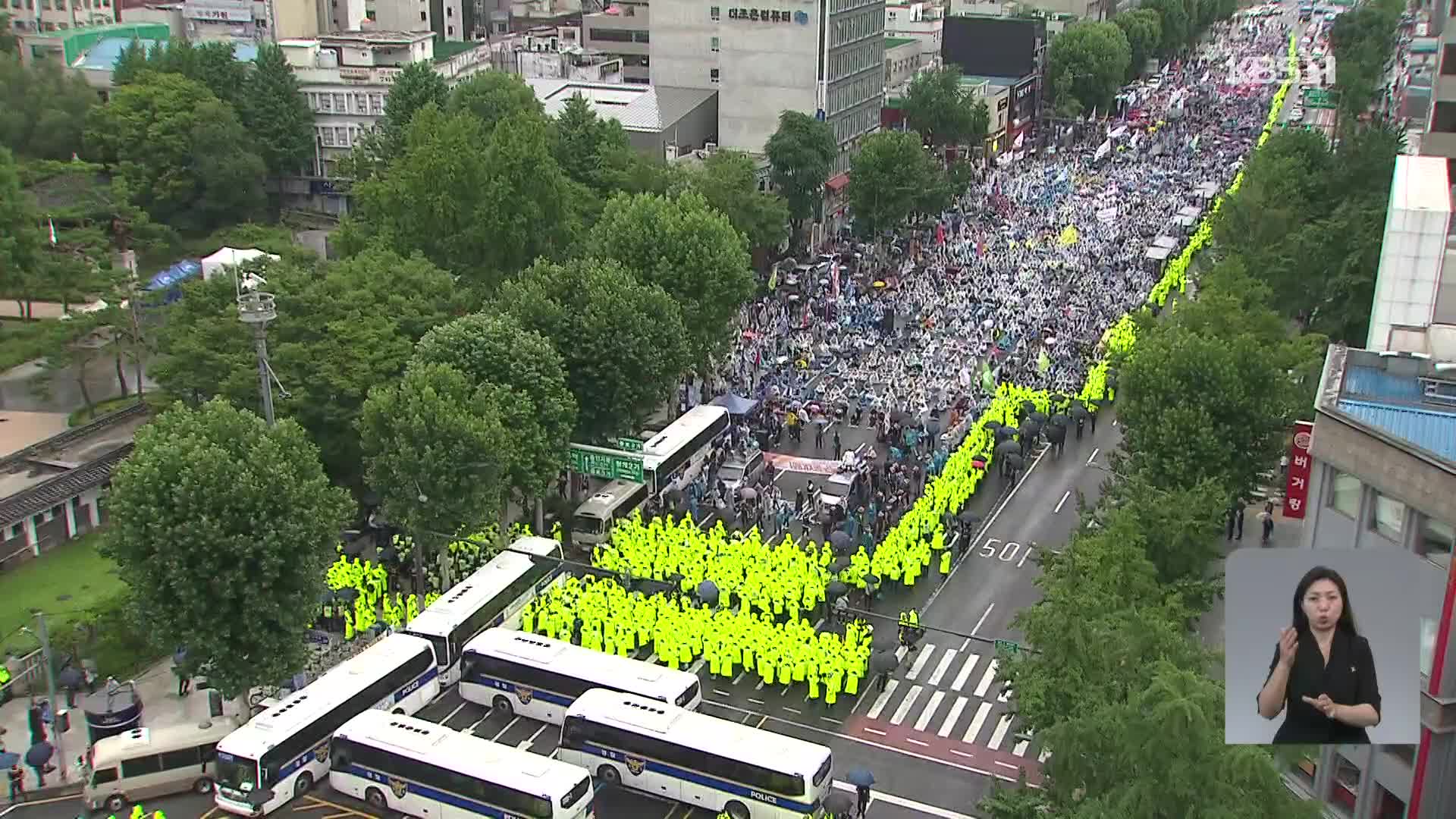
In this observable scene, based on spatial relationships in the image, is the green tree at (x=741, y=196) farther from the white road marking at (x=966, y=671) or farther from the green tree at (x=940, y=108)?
the white road marking at (x=966, y=671)

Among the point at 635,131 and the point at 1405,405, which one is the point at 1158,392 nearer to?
the point at 1405,405

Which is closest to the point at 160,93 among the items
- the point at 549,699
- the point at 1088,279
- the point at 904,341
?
the point at 904,341

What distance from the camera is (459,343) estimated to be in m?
41.2

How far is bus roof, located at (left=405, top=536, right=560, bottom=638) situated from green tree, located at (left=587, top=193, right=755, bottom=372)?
1390 centimetres

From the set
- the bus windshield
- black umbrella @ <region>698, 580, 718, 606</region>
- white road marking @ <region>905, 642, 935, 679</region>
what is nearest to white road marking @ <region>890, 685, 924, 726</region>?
white road marking @ <region>905, 642, 935, 679</region>

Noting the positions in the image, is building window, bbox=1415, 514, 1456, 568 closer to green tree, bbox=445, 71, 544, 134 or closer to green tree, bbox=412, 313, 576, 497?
green tree, bbox=412, 313, 576, 497

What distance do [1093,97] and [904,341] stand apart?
66.8m

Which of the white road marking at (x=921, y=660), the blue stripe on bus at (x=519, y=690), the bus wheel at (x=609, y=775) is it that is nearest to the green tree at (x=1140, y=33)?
the white road marking at (x=921, y=660)

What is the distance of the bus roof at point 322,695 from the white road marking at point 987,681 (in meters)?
13.5

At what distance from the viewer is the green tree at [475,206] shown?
2197 inches

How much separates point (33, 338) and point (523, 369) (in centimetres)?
2527

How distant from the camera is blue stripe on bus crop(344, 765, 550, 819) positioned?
1093 inches

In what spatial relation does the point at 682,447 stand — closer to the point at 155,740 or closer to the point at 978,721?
the point at 978,721

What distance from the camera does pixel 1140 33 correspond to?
130 meters
